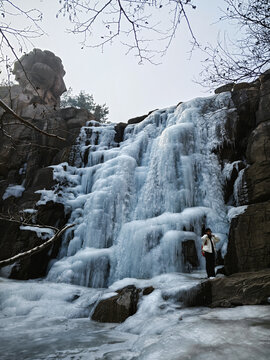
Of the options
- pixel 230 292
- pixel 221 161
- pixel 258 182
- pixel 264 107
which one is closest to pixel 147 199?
pixel 221 161

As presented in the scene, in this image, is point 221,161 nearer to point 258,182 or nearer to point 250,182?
point 250,182

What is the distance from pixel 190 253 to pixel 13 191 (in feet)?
31.1

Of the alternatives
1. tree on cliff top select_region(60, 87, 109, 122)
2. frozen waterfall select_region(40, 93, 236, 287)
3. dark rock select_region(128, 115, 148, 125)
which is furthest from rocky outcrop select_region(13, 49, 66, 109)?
frozen waterfall select_region(40, 93, 236, 287)

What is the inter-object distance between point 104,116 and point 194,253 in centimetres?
2520

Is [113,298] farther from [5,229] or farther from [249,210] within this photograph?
[5,229]

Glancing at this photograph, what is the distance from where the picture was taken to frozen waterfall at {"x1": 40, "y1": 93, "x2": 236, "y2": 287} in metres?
7.15

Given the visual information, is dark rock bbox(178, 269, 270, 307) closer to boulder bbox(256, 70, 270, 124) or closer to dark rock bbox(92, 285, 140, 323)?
dark rock bbox(92, 285, 140, 323)

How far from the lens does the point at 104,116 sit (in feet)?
96.8

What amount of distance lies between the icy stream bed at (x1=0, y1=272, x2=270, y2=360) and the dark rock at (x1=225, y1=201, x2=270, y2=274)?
3.45ft

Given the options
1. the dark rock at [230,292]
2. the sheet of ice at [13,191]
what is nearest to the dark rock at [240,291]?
the dark rock at [230,292]

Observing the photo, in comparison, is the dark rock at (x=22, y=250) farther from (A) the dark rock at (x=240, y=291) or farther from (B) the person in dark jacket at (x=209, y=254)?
(A) the dark rock at (x=240, y=291)

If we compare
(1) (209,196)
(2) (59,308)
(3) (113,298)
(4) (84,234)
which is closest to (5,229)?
(4) (84,234)

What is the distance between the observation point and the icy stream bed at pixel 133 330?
82.4 inches

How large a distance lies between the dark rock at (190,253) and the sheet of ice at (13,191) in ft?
29.1
